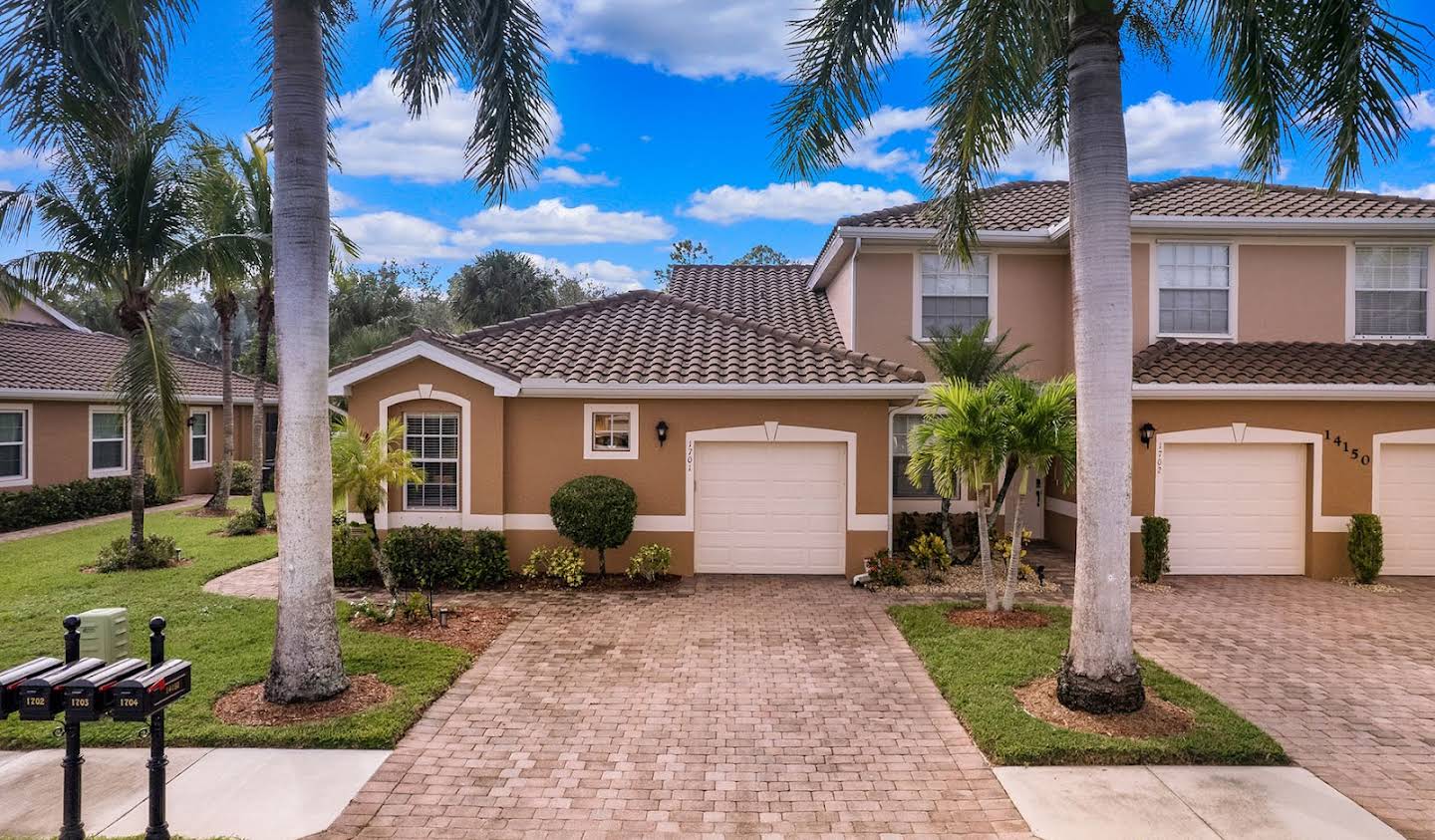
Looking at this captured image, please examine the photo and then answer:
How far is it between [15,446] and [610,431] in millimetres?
14942

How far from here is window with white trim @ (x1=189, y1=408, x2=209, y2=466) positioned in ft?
68.4

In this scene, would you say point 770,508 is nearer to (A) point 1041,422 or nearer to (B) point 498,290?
(A) point 1041,422

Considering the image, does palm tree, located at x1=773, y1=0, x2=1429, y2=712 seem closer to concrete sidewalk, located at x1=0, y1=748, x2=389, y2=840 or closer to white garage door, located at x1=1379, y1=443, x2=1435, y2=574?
concrete sidewalk, located at x1=0, y1=748, x2=389, y2=840

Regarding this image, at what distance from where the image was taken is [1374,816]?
188 inches

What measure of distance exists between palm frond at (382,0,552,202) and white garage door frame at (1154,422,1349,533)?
10.5 meters

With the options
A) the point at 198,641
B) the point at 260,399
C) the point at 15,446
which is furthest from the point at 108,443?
the point at 198,641

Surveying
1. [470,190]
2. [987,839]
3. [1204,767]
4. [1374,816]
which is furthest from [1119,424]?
[470,190]

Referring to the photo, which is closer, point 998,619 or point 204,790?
point 204,790

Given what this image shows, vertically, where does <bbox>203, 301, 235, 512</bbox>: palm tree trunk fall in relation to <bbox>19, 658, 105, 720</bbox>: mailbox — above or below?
above

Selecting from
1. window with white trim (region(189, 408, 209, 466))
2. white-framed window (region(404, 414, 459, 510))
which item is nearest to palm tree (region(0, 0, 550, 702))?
white-framed window (region(404, 414, 459, 510))

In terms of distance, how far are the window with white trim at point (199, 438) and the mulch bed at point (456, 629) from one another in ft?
53.4

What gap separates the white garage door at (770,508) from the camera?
1143 cm

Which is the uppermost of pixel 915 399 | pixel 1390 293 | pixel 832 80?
pixel 832 80

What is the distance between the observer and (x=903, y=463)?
13.4m
